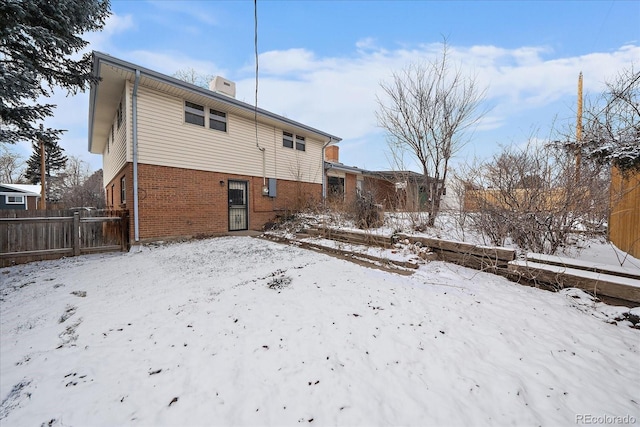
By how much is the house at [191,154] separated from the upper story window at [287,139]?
0.04 m

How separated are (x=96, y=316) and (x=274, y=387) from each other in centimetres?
272

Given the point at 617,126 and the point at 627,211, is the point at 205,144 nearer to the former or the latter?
the point at 617,126

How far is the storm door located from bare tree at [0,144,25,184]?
33.8m

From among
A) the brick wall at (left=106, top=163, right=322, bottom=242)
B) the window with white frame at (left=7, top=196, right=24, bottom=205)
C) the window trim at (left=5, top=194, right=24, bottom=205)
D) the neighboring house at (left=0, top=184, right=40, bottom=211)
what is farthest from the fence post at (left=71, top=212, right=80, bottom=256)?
the window with white frame at (left=7, top=196, right=24, bottom=205)

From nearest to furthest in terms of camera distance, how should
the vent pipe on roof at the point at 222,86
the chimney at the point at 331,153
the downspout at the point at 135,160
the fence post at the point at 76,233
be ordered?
the fence post at the point at 76,233
the downspout at the point at 135,160
the vent pipe on roof at the point at 222,86
the chimney at the point at 331,153

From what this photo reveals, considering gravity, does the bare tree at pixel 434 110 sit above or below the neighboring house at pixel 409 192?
above

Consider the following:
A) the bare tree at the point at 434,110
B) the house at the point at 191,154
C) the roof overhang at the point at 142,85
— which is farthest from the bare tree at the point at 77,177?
the bare tree at the point at 434,110

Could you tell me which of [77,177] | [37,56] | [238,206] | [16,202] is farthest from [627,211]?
[77,177]

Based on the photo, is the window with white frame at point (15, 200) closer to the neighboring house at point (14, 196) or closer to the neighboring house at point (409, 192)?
the neighboring house at point (14, 196)

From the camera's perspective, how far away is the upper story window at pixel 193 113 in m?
8.28

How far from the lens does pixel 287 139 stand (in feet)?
37.6

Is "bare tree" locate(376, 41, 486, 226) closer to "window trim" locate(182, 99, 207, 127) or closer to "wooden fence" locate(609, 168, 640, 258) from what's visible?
"wooden fence" locate(609, 168, 640, 258)

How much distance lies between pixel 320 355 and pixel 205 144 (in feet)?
27.2

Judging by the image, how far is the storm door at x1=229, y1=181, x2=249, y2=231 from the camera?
946cm
